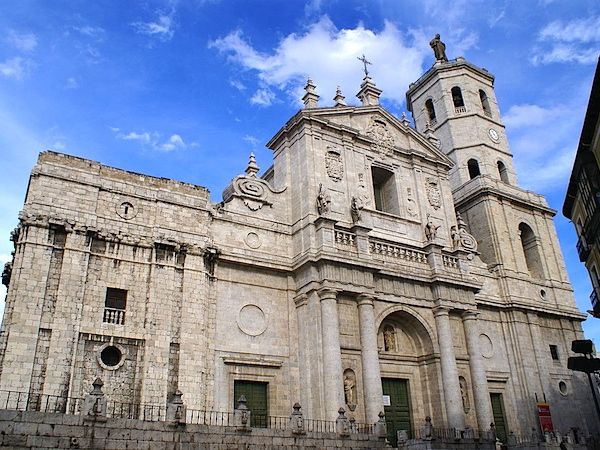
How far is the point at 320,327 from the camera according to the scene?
2034cm

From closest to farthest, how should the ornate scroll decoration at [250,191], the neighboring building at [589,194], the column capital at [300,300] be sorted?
the neighboring building at [589,194]
the column capital at [300,300]
the ornate scroll decoration at [250,191]

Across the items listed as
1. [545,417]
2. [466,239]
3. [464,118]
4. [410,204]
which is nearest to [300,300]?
[410,204]

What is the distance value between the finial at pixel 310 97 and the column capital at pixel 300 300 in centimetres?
891

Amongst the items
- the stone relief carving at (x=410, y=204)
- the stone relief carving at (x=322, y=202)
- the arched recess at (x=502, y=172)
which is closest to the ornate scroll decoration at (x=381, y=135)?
the stone relief carving at (x=410, y=204)

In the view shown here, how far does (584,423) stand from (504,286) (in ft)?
24.0

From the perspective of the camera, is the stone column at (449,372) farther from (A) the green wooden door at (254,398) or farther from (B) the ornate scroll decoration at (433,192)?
(A) the green wooden door at (254,398)

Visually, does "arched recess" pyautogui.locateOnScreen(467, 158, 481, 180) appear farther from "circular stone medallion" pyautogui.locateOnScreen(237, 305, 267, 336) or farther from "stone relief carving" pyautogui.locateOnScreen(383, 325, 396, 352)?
"circular stone medallion" pyautogui.locateOnScreen(237, 305, 267, 336)

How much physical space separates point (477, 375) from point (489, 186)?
36.1ft

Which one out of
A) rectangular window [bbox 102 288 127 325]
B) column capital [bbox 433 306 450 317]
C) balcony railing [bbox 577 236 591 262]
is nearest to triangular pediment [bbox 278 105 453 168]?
balcony railing [bbox 577 236 591 262]

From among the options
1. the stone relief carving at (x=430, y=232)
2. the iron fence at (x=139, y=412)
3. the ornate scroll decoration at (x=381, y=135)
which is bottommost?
the iron fence at (x=139, y=412)

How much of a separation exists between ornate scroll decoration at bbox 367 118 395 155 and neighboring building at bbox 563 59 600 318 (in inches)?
317

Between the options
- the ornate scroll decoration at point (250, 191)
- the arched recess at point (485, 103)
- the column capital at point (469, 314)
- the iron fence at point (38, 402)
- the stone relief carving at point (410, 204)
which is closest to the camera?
the iron fence at point (38, 402)

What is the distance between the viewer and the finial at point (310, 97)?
83.9 ft

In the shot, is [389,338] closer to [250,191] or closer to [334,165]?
[334,165]
